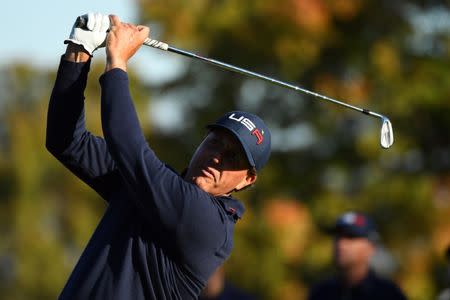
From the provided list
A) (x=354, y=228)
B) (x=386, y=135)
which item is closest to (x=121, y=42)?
(x=386, y=135)

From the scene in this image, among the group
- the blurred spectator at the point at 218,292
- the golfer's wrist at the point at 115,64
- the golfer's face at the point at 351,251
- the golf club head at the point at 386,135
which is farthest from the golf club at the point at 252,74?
the blurred spectator at the point at 218,292

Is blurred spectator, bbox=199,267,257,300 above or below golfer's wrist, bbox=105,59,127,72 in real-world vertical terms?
below

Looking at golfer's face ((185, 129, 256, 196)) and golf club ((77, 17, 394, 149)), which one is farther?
golf club ((77, 17, 394, 149))

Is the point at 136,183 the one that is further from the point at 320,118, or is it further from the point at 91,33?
the point at 320,118

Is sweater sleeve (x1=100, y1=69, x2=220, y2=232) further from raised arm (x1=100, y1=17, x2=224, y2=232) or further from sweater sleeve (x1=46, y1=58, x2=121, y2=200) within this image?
sweater sleeve (x1=46, y1=58, x2=121, y2=200)

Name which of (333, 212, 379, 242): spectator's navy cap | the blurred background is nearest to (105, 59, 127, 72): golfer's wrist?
(333, 212, 379, 242): spectator's navy cap

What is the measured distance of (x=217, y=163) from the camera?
4.50 m

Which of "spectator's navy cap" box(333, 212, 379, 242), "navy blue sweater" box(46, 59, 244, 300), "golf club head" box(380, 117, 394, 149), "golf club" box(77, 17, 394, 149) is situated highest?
"golf club" box(77, 17, 394, 149)

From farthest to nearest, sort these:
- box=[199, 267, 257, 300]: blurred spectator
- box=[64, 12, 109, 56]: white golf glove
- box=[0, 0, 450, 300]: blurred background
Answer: box=[0, 0, 450, 300]: blurred background → box=[199, 267, 257, 300]: blurred spectator → box=[64, 12, 109, 56]: white golf glove

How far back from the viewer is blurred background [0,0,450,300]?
56.4ft

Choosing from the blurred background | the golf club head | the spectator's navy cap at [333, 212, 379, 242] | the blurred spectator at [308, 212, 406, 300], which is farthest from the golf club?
the blurred background

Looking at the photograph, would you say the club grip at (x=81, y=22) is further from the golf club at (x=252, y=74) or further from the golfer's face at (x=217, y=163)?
the golfer's face at (x=217, y=163)

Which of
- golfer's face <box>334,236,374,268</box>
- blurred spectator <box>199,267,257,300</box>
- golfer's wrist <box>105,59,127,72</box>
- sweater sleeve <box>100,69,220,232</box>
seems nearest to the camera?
sweater sleeve <box>100,69,220,232</box>

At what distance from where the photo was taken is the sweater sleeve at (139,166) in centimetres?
415
